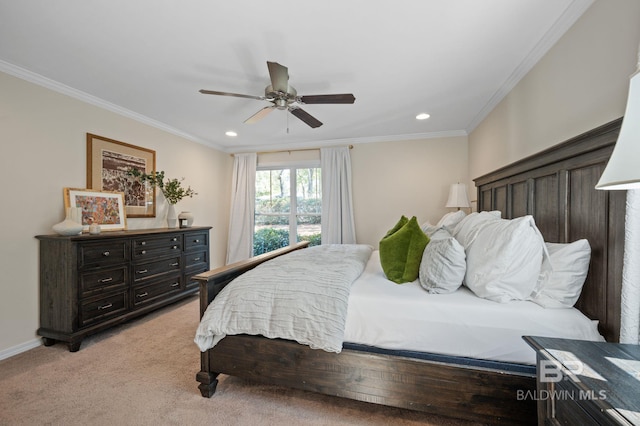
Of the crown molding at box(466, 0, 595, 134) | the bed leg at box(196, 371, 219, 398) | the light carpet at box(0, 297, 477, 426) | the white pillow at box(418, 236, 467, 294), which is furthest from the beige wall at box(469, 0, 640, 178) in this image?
the bed leg at box(196, 371, 219, 398)

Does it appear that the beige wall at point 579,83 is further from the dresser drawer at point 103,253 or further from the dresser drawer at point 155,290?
the dresser drawer at point 155,290

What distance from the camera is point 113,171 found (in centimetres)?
308

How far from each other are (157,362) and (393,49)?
10.3 ft

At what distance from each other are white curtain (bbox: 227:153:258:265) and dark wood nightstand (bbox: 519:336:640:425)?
14.4ft

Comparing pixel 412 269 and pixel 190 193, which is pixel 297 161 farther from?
pixel 412 269

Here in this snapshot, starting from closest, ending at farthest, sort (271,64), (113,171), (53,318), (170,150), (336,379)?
(336,379)
(271,64)
(53,318)
(113,171)
(170,150)

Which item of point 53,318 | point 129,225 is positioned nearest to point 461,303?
point 53,318

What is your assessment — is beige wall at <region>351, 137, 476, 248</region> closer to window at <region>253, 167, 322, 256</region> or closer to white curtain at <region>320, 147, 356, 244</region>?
white curtain at <region>320, 147, 356, 244</region>

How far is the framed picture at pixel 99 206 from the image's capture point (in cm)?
267

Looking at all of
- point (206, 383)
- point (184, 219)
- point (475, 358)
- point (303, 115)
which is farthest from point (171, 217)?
point (475, 358)

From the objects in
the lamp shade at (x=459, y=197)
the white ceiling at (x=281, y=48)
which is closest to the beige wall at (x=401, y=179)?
the lamp shade at (x=459, y=197)

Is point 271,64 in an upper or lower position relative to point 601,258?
upper

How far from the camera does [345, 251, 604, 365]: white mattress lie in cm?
127

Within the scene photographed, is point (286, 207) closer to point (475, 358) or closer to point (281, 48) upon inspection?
point (281, 48)
